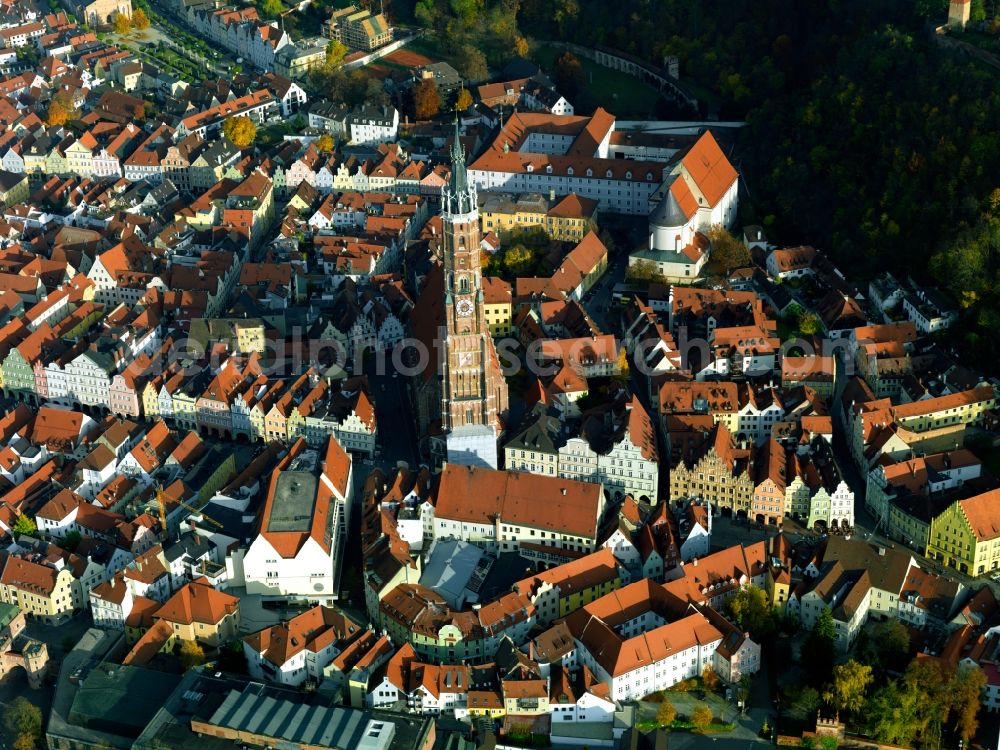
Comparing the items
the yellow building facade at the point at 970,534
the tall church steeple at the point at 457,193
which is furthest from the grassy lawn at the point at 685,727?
the tall church steeple at the point at 457,193

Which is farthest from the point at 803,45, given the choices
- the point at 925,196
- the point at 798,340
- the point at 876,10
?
the point at 798,340

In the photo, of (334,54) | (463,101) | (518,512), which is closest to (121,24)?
(334,54)

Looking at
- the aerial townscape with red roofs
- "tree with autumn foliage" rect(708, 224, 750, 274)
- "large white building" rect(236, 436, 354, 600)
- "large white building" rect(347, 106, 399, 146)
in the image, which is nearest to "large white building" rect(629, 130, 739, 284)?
the aerial townscape with red roofs

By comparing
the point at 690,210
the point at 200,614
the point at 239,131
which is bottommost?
the point at 239,131

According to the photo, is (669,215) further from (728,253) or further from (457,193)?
(457,193)

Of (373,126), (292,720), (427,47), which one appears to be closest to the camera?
(292,720)

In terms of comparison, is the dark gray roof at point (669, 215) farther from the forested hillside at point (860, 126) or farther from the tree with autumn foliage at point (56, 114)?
the tree with autumn foliage at point (56, 114)
